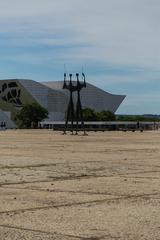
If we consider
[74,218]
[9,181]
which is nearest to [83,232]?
[74,218]

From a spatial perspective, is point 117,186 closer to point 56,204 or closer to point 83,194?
point 83,194

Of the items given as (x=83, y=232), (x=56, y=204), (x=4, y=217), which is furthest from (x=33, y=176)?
(x=83, y=232)

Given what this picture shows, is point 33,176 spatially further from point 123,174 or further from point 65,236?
point 65,236

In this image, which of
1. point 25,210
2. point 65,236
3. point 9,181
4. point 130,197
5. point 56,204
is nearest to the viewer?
point 65,236

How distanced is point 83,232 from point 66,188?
22.2ft

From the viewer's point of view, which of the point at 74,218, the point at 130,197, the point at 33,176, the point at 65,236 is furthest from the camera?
the point at 33,176

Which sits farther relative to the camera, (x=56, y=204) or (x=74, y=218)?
(x=56, y=204)

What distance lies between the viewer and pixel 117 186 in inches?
680

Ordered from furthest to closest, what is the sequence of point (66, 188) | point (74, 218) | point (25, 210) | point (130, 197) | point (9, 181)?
point (9, 181) → point (66, 188) → point (130, 197) → point (25, 210) → point (74, 218)

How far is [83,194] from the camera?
15281mm

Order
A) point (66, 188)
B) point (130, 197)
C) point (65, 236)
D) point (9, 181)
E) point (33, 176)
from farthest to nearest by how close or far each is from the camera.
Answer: point (33, 176) → point (9, 181) → point (66, 188) → point (130, 197) → point (65, 236)

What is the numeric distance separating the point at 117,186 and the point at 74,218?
19.5 ft

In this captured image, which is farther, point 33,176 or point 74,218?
point 33,176

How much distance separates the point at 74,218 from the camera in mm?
11438
